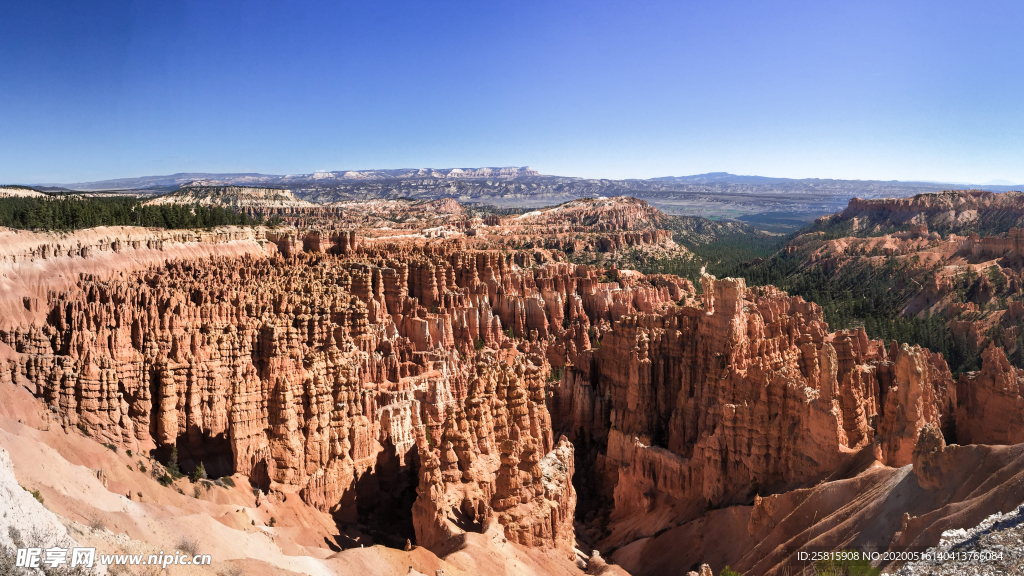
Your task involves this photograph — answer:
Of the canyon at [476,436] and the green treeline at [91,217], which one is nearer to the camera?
the canyon at [476,436]

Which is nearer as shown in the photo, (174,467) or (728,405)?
(174,467)

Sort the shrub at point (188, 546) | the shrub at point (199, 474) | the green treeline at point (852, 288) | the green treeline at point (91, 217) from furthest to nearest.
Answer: the green treeline at point (852, 288) < the green treeline at point (91, 217) < the shrub at point (199, 474) < the shrub at point (188, 546)

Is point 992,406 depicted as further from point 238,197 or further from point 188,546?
point 238,197

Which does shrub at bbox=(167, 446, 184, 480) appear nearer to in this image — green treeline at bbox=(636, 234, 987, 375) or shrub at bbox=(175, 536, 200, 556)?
shrub at bbox=(175, 536, 200, 556)

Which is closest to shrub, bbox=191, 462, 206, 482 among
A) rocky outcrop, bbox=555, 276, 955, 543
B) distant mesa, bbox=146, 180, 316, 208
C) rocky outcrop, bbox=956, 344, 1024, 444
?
rocky outcrop, bbox=555, 276, 955, 543

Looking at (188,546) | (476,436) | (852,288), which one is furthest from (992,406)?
(852,288)

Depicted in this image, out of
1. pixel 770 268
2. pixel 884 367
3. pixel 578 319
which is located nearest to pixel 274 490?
pixel 884 367

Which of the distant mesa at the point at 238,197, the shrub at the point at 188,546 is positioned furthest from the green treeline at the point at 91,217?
the distant mesa at the point at 238,197

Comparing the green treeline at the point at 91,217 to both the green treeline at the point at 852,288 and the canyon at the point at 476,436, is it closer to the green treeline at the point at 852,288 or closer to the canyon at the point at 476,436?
the canyon at the point at 476,436

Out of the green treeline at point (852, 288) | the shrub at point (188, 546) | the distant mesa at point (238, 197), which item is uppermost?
the distant mesa at point (238, 197)

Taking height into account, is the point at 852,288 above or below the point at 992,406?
below
